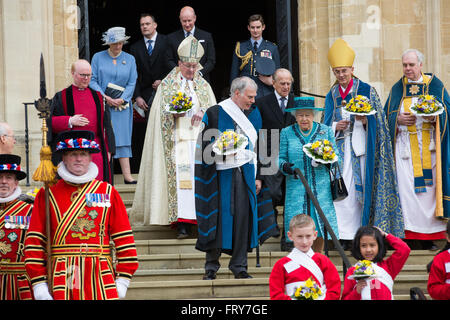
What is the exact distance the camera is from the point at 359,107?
37.1ft

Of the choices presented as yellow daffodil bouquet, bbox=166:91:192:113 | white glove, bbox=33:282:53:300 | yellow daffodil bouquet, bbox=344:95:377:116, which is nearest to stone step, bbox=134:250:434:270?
yellow daffodil bouquet, bbox=344:95:377:116

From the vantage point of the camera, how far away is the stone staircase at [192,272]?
972cm

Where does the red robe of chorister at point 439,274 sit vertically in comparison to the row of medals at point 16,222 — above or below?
below

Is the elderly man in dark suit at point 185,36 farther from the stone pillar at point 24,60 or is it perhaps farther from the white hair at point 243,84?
the white hair at point 243,84

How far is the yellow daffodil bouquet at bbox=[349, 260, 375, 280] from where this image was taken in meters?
7.79

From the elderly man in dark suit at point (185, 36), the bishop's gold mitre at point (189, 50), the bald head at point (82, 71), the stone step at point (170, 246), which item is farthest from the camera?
the elderly man in dark suit at point (185, 36)

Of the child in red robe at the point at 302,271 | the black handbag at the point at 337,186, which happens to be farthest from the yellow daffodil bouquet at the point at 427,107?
the child in red robe at the point at 302,271

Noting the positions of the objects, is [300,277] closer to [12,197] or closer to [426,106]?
[12,197]

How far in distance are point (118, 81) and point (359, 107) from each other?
9.80 ft

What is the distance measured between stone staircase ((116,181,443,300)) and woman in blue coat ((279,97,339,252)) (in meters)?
0.45

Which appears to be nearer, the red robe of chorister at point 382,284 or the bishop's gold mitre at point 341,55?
the red robe of chorister at point 382,284

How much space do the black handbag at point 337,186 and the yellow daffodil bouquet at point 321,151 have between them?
22 centimetres

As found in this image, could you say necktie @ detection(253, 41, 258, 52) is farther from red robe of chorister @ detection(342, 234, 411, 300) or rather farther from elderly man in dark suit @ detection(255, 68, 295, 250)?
red robe of chorister @ detection(342, 234, 411, 300)

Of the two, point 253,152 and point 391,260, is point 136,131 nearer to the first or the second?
point 253,152
